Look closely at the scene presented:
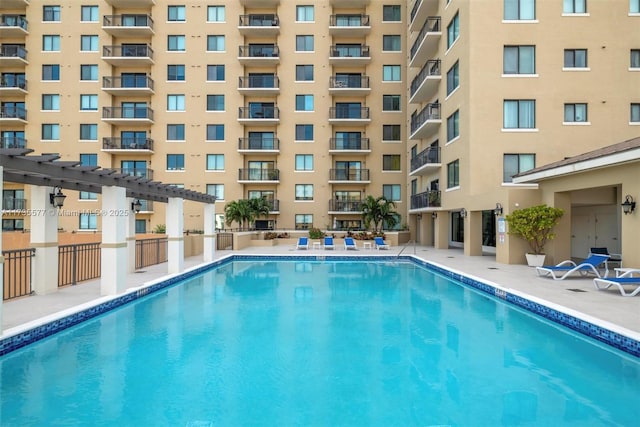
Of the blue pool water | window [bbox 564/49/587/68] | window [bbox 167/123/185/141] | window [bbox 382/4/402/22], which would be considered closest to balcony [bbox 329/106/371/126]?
window [bbox 382/4/402/22]

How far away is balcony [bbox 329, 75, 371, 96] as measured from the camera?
3061 centimetres

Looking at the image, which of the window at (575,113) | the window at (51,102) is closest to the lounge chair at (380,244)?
the window at (575,113)

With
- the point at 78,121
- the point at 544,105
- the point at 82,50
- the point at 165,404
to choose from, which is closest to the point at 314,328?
the point at 165,404

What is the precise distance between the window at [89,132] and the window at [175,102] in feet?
19.9

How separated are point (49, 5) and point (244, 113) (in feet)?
58.3

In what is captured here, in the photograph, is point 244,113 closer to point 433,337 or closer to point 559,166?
point 559,166

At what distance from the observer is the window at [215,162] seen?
31094mm

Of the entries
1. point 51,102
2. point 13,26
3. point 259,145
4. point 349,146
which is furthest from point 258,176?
point 13,26

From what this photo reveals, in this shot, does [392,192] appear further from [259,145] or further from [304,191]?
[259,145]

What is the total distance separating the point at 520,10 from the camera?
1827 cm

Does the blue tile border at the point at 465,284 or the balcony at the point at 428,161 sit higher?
the balcony at the point at 428,161

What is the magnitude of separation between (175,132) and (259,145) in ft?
22.4

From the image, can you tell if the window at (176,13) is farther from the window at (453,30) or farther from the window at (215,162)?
the window at (453,30)

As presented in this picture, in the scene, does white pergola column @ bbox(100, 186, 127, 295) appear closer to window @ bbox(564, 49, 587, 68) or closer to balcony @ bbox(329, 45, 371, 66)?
window @ bbox(564, 49, 587, 68)
